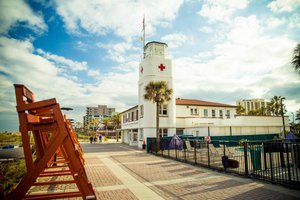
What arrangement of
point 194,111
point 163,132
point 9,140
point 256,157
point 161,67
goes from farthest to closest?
point 9,140 → point 194,111 → point 161,67 → point 163,132 → point 256,157

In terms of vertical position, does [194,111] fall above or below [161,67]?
below

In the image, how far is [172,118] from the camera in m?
27.5

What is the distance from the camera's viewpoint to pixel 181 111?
32.4 metres

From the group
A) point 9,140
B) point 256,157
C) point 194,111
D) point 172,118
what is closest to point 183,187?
point 256,157

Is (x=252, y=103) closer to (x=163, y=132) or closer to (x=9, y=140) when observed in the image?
(x=163, y=132)

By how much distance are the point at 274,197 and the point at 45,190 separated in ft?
27.3

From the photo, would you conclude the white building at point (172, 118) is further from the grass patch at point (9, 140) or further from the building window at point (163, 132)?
the grass patch at point (9, 140)

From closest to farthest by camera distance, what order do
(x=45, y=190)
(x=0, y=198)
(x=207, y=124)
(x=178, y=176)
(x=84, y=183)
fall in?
(x=0, y=198) → (x=84, y=183) → (x=45, y=190) → (x=178, y=176) → (x=207, y=124)

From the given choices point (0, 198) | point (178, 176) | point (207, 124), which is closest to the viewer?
point (0, 198)

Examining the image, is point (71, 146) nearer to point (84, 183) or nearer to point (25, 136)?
point (84, 183)

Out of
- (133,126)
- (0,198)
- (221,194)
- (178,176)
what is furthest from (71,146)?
(133,126)

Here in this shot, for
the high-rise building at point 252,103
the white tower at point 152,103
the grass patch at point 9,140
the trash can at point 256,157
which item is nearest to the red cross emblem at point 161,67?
the white tower at point 152,103

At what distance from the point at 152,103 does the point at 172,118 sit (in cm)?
376

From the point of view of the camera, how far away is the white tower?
26.4 meters
